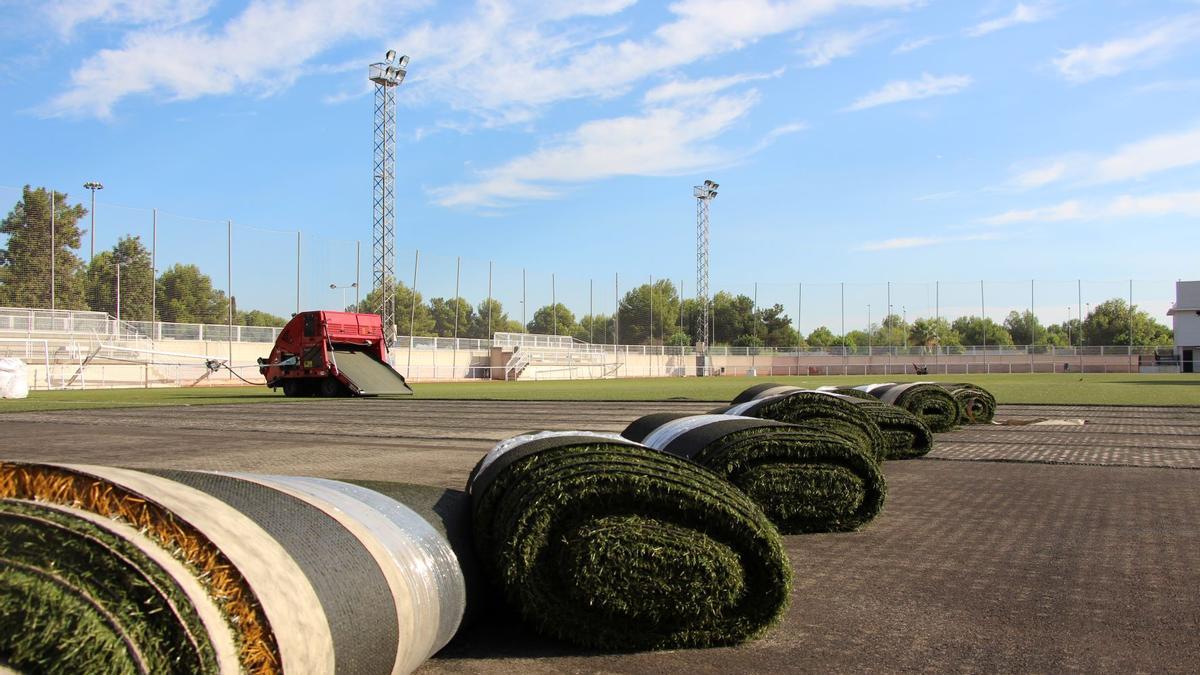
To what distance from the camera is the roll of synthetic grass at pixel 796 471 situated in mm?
5699

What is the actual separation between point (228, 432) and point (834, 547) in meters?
11.6

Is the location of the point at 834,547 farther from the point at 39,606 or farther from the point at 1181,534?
the point at 39,606

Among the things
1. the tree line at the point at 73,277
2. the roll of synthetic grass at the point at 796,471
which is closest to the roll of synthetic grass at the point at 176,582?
the roll of synthetic grass at the point at 796,471

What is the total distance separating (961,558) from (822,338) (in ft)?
516

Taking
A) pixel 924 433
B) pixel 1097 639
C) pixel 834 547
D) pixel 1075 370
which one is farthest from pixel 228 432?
pixel 1075 370

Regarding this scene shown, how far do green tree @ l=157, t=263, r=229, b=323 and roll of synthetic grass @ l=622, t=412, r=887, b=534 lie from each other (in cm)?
5112

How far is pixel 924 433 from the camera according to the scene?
10.2m

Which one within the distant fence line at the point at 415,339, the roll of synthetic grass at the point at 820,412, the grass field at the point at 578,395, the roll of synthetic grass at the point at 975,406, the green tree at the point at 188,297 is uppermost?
the green tree at the point at 188,297

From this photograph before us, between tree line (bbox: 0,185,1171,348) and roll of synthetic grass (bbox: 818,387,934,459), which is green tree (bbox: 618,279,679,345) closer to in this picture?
tree line (bbox: 0,185,1171,348)

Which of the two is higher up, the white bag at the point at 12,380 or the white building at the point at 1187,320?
the white building at the point at 1187,320

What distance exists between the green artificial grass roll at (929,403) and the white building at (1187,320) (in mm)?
85246

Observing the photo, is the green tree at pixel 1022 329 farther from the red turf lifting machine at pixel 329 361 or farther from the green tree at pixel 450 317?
the red turf lifting machine at pixel 329 361

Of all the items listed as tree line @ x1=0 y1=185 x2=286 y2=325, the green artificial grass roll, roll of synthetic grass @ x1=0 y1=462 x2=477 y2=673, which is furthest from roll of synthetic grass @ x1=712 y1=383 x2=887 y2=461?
tree line @ x1=0 y1=185 x2=286 y2=325

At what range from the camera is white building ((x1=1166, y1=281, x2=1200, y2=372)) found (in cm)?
8444
